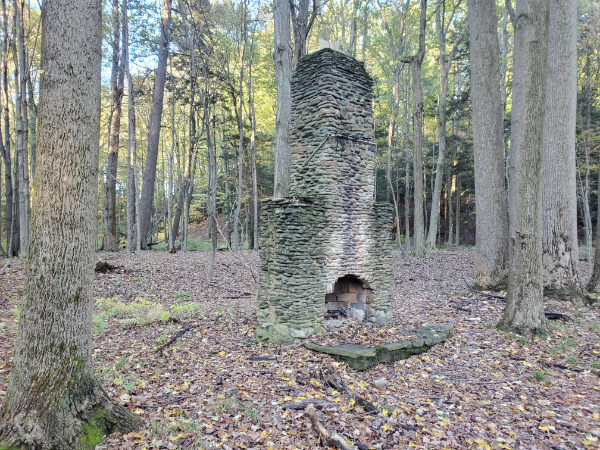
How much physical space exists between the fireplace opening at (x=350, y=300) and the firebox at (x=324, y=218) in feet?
0.07

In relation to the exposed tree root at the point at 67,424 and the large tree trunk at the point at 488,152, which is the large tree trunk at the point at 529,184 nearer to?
the large tree trunk at the point at 488,152

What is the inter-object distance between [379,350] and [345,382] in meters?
0.93

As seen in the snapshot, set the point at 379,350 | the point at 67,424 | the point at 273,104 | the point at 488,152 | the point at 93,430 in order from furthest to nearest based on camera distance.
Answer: the point at 273,104, the point at 488,152, the point at 379,350, the point at 93,430, the point at 67,424

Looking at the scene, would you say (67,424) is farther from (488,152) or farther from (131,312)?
(488,152)

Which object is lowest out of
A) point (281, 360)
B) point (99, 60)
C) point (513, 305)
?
point (281, 360)

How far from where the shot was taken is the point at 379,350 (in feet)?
18.2

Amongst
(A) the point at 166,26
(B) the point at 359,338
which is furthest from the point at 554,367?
(A) the point at 166,26

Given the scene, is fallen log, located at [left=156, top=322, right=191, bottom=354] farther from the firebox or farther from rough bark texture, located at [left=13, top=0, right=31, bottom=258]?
rough bark texture, located at [left=13, top=0, right=31, bottom=258]

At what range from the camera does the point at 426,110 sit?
22.7 m

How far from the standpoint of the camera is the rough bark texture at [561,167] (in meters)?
7.99

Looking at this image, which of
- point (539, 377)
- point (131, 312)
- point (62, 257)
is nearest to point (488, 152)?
point (539, 377)

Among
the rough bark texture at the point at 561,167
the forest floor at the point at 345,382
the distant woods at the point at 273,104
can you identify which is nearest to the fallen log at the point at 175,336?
the forest floor at the point at 345,382

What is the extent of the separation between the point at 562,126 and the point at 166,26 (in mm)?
14680

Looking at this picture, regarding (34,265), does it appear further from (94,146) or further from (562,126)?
(562,126)
